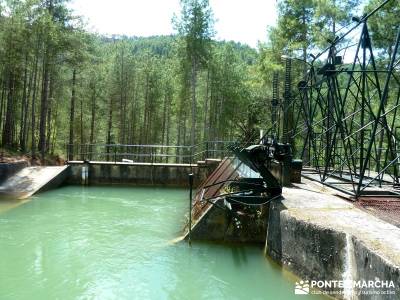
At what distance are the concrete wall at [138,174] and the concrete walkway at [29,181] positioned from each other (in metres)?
1.17

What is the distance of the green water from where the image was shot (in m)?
6.48

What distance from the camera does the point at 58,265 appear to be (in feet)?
25.1

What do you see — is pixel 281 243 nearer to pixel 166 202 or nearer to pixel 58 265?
pixel 58 265

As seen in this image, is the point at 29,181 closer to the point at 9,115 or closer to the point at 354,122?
the point at 9,115

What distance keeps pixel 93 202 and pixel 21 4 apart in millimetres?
13377

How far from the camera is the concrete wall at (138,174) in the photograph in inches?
727

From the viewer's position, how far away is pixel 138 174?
1855cm

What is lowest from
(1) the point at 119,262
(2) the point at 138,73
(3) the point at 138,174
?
(1) the point at 119,262

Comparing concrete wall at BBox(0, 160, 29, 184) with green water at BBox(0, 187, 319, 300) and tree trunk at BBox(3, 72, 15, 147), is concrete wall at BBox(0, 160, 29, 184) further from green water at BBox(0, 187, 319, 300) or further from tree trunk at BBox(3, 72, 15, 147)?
tree trunk at BBox(3, 72, 15, 147)

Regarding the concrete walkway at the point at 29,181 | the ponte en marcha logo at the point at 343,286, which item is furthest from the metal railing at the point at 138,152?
the ponte en marcha logo at the point at 343,286

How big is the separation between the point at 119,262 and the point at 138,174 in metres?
10.9

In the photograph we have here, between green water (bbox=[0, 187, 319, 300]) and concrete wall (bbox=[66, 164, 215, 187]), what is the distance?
617cm

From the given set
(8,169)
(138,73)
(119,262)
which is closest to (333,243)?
(119,262)

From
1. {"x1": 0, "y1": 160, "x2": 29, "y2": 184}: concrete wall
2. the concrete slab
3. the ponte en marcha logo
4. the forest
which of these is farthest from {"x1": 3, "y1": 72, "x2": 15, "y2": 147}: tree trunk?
the ponte en marcha logo
